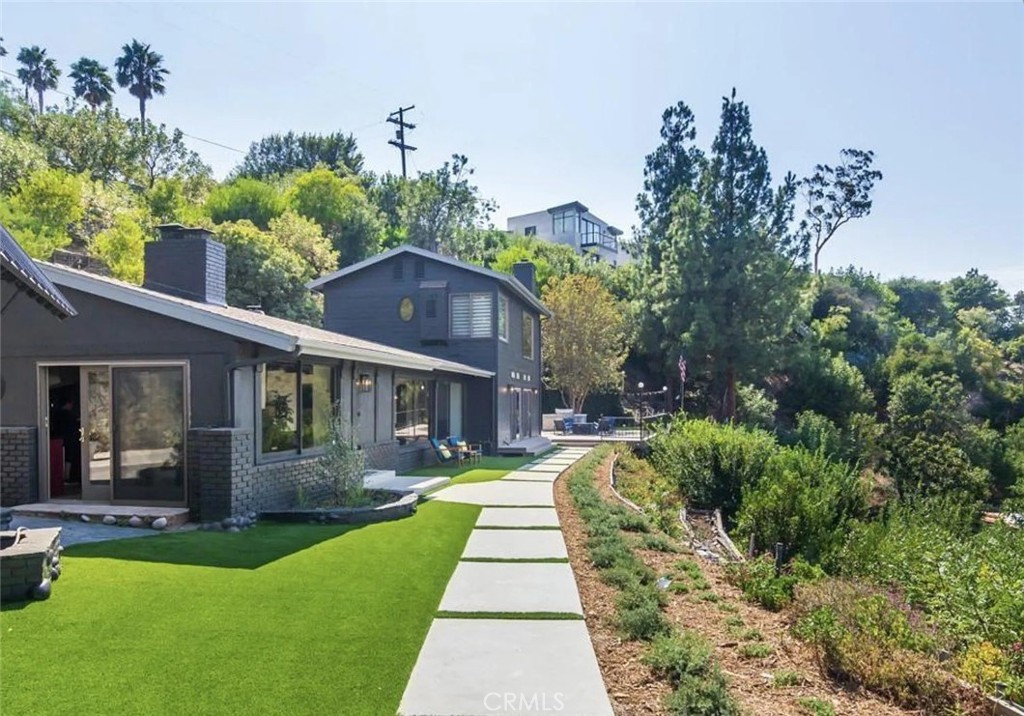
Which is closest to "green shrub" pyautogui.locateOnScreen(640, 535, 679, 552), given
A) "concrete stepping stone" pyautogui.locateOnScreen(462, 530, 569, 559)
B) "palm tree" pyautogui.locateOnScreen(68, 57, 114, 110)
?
"concrete stepping stone" pyautogui.locateOnScreen(462, 530, 569, 559)

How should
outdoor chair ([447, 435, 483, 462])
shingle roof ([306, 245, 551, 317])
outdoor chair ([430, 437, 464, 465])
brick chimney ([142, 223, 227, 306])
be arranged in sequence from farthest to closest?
shingle roof ([306, 245, 551, 317]) < outdoor chair ([447, 435, 483, 462]) < outdoor chair ([430, 437, 464, 465]) < brick chimney ([142, 223, 227, 306])

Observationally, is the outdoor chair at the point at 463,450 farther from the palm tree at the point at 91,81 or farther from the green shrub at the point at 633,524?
the palm tree at the point at 91,81

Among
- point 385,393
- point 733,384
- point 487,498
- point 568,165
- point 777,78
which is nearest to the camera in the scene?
point 487,498

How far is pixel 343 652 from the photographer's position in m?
4.30

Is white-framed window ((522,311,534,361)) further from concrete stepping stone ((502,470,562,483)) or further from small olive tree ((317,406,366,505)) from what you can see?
small olive tree ((317,406,366,505))

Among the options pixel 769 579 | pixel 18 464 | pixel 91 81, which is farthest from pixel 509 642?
pixel 91 81

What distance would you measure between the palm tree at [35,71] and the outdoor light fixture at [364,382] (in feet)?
159

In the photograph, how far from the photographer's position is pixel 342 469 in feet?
31.4

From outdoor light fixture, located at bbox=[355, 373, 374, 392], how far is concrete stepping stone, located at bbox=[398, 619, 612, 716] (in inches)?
306

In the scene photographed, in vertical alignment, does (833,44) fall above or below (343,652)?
above

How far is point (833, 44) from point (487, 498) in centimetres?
852

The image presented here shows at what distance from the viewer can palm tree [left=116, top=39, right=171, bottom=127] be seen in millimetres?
48375

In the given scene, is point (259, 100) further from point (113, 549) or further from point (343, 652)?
point (343, 652)

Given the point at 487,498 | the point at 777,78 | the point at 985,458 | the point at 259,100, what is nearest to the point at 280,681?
the point at 487,498
